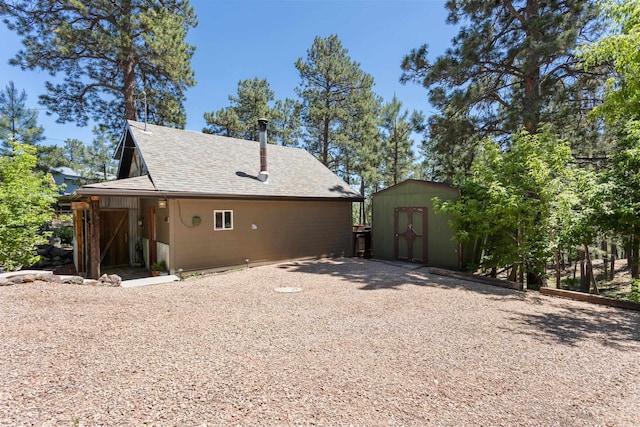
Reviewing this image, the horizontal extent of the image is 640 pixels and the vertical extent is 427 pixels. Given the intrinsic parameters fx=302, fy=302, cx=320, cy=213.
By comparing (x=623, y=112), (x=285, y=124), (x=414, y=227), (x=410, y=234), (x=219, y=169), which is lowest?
(x=410, y=234)

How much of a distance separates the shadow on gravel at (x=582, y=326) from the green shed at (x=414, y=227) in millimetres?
3786

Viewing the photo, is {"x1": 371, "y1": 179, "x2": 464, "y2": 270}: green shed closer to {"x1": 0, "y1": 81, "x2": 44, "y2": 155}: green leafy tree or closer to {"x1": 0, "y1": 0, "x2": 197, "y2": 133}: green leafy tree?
{"x1": 0, "y1": 0, "x2": 197, "y2": 133}: green leafy tree

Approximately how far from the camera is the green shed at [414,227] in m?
9.57

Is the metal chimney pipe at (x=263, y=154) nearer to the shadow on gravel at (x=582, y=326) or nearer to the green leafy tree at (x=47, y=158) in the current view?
the shadow on gravel at (x=582, y=326)

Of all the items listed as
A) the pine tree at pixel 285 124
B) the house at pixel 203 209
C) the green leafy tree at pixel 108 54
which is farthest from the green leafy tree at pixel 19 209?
the pine tree at pixel 285 124

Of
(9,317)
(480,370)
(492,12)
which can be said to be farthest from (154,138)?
(492,12)

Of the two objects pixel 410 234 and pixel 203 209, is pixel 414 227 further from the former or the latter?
pixel 203 209

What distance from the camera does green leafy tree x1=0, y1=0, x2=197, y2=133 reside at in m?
12.7

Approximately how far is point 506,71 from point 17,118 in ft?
77.5

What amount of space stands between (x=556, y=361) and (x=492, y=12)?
1115 cm

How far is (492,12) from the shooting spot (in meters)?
10.1

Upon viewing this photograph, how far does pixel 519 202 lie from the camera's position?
7172 millimetres

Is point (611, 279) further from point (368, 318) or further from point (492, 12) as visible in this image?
point (368, 318)

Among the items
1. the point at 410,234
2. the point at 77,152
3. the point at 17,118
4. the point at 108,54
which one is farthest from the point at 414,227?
the point at 77,152
